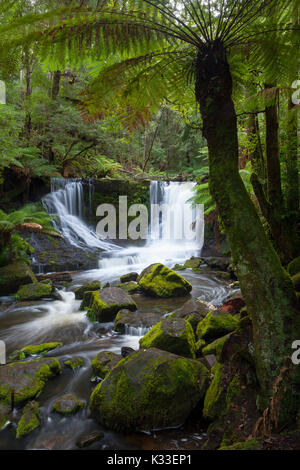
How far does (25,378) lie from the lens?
3266 millimetres

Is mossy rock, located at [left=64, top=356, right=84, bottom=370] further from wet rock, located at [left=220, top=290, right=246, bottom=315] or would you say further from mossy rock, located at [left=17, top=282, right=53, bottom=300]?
mossy rock, located at [left=17, top=282, right=53, bottom=300]

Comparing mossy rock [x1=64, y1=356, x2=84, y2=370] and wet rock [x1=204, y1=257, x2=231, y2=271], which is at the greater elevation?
wet rock [x1=204, y1=257, x2=231, y2=271]

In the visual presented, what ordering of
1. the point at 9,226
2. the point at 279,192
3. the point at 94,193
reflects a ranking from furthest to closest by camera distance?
the point at 94,193 < the point at 9,226 < the point at 279,192

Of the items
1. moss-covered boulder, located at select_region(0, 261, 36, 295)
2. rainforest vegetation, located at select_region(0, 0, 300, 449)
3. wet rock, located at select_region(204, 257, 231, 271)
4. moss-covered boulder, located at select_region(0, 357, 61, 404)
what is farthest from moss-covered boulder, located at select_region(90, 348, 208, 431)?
wet rock, located at select_region(204, 257, 231, 271)

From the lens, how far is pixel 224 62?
6.12ft

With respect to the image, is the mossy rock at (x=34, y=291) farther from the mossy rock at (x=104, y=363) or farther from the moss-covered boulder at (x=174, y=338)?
the moss-covered boulder at (x=174, y=338)

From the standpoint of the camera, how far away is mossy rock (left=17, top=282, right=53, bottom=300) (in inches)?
Result: 271

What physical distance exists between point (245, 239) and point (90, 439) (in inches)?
88.0

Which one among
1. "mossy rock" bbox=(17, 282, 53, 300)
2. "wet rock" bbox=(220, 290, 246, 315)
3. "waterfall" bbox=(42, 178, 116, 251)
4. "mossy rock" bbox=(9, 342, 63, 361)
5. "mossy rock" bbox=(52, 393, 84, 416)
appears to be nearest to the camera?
"mossy rock" bbox=(52, 393, 84, 416)

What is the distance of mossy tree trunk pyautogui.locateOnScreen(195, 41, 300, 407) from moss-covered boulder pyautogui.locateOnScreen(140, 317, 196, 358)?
5.66 feet

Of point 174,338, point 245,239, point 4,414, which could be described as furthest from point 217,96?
point 4,414

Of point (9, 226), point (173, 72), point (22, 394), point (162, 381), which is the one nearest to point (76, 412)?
point (22, 394)

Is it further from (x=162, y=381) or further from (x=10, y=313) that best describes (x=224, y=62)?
(x=10, y=313)
